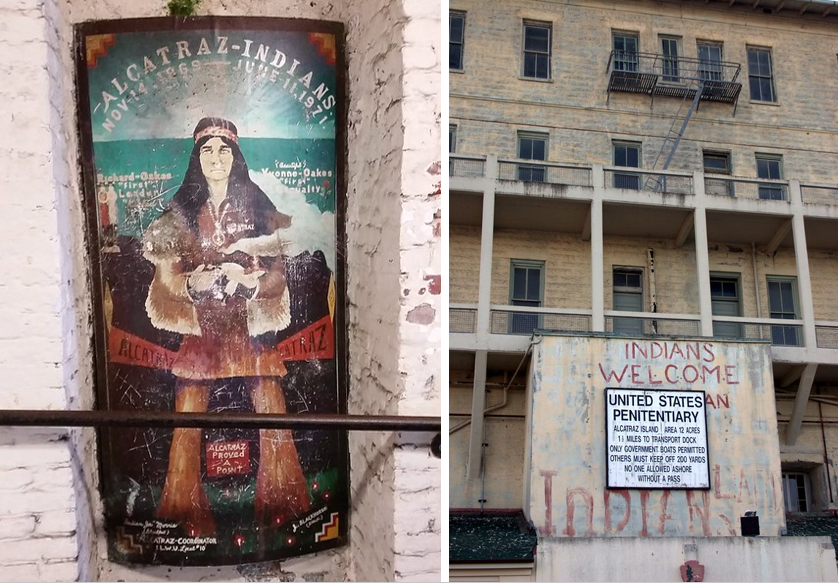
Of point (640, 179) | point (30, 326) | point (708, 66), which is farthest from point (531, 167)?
point (30, 326)

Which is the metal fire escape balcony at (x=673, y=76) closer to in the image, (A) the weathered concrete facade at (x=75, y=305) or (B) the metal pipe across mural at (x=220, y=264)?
(B) the metal pipe across mural at (x=220, y=264)

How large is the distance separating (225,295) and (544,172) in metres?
10.7

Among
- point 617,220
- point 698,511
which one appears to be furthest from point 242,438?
point 617,220

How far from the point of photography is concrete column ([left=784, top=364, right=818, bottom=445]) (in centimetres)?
1187

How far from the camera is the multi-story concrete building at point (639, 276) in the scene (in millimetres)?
9688

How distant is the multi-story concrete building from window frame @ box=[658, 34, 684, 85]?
0.18 ft

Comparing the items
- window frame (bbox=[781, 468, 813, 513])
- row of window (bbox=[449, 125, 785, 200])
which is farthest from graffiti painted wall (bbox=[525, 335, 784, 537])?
row of window (bbox=[449, 125, 785, 200])

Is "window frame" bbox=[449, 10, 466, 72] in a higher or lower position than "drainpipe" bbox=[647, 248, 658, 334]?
higher

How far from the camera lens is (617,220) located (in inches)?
515

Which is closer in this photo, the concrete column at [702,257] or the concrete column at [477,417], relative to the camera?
the concrete column at [477,417]

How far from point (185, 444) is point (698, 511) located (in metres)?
8.59

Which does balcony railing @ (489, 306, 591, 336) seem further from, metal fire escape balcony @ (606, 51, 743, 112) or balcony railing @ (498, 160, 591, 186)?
metal fire escape balcony @ (606, 51, 743, 112)

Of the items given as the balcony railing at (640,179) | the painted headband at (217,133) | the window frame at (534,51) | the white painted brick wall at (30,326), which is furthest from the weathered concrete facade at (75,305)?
the window frame at (534,51)

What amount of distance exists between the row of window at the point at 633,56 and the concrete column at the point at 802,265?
3.26m
